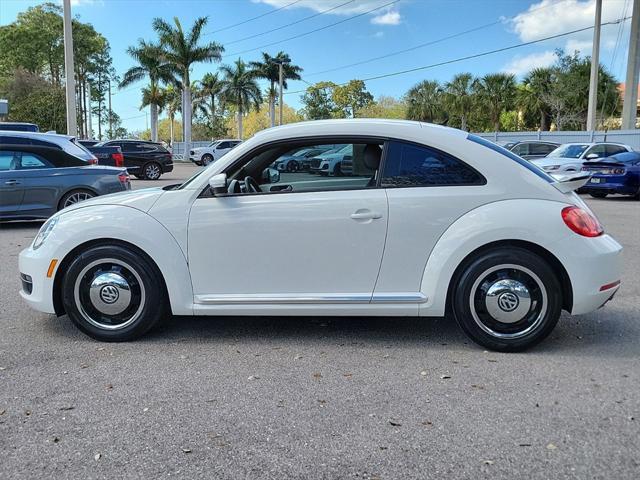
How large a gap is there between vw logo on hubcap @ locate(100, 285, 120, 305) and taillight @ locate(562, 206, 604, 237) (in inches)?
128

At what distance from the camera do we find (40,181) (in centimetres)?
977

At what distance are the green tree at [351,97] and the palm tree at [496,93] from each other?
82.8 feet

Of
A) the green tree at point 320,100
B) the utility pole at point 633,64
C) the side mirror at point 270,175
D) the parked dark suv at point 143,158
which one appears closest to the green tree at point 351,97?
the green tree at point 320,100

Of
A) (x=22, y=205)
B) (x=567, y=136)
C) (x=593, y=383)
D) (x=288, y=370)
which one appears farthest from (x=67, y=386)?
(x=567, y=136)

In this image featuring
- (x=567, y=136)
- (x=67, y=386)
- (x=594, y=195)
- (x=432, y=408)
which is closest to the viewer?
(x=432, y=408)

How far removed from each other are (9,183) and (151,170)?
14.5 m

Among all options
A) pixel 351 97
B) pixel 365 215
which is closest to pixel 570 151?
pixel 365 215

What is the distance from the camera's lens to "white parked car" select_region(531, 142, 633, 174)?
642 inches

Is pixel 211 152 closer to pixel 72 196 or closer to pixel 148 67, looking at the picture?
pixel 148 67

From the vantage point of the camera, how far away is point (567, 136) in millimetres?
29969

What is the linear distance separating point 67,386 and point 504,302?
2.93 m

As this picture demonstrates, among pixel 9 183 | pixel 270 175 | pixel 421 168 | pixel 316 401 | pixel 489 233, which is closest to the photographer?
pixel 316 401

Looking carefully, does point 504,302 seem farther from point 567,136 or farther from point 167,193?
point 567,136

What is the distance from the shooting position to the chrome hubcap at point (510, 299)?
3977 millimetres
